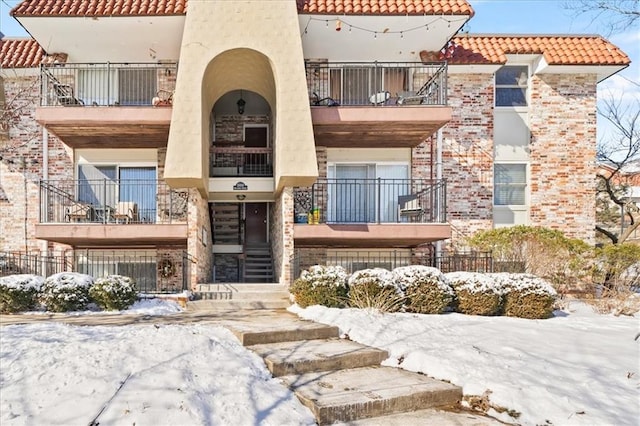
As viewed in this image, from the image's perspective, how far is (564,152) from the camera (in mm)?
15352

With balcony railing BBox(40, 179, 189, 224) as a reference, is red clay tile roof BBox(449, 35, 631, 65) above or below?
above

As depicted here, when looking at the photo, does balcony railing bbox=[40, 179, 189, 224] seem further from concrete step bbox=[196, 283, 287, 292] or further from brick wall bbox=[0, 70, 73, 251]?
concrete step bbox=[196, 283, 287, 292]

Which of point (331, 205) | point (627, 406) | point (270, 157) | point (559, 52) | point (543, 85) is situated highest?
point (559, 52)

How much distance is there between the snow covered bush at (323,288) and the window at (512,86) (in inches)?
380

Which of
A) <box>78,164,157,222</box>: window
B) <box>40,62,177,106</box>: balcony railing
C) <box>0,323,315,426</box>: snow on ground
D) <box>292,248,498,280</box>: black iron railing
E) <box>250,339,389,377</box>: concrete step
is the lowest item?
<box>250,339,389,377</box>: concrete step

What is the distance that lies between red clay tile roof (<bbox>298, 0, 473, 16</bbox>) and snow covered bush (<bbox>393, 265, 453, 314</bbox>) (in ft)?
24.8

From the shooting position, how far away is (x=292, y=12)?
12008 mm

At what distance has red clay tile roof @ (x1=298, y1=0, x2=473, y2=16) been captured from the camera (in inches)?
500

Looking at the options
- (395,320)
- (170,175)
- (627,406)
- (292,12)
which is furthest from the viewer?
(292,12)

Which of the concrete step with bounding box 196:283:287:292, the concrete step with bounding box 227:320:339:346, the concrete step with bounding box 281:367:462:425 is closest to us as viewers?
the concrete step with bounding box 281:367:462:425

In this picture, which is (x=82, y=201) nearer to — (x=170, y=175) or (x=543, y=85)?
(x=170, y=175)

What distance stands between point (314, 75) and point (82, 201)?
334 inches

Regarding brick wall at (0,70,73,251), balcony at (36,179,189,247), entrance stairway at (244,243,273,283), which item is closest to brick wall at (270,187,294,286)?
entrance stairway at (244,243,273,283)

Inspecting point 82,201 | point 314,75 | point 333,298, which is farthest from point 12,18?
point 333,298
